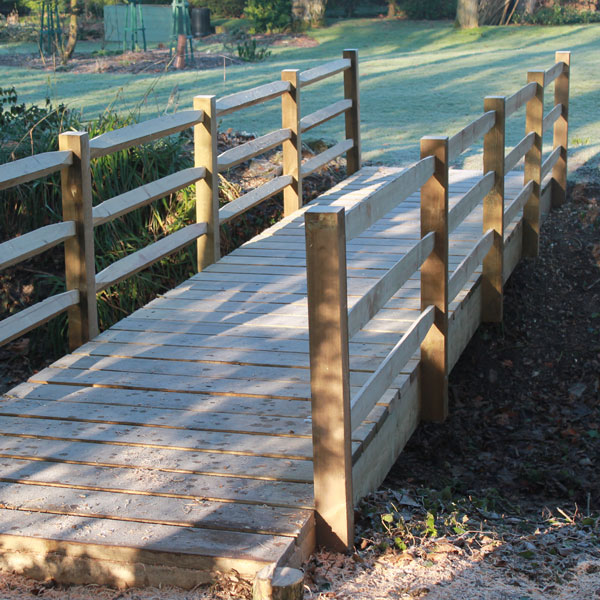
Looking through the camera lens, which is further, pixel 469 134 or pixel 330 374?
pixel 469 134

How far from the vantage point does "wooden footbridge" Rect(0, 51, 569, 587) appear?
3234 millimetres

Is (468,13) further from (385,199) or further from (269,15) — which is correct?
(385,199)

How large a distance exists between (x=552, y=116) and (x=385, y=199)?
553 cm

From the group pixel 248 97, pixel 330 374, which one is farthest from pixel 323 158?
pixel 330 374

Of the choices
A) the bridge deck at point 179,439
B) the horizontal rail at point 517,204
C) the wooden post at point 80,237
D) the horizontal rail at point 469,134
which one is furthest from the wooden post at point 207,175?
the horizontal rail at point 517,204

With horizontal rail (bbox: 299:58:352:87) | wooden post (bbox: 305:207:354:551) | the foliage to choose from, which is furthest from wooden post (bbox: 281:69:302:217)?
the foliage

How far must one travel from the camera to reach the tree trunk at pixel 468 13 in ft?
78.1

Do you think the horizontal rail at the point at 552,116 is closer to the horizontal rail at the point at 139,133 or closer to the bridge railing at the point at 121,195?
the bridge railing at the point at 121,195

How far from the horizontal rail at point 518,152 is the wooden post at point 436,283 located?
206 cm

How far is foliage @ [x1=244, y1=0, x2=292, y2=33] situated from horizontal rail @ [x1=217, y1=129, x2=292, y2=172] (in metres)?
19.0

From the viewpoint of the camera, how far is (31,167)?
4.67m

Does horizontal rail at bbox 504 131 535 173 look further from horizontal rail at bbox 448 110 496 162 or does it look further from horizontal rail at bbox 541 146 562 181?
horizontal rail at bbox 448 110 496 162

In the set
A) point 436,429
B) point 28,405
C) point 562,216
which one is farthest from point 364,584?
point 562,216

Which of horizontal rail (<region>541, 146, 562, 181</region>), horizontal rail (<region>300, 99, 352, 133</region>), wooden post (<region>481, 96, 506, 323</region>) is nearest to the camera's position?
wooden post (<region>481, 96, 506, 323</region>)
